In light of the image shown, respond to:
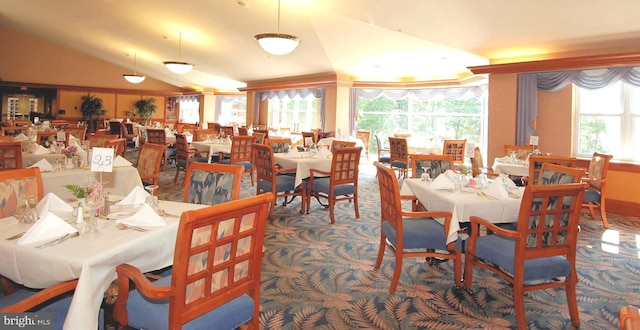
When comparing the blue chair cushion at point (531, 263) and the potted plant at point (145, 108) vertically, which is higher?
the potted plant at point (145, 108)

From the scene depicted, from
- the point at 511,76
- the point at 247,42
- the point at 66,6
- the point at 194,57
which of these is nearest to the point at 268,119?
the point at 194,57

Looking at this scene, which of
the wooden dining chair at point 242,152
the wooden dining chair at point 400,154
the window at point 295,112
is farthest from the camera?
the window at point 295,112

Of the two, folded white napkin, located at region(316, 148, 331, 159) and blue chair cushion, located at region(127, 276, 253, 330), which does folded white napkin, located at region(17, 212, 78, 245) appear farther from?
folded white napkin, located at region(316, 148, 331, 159)

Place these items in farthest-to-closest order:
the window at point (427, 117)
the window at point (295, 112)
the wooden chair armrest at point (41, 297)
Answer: the window at point (295, 112), the window at point (427, 117), the wooden chair armrest at point (41, 297)

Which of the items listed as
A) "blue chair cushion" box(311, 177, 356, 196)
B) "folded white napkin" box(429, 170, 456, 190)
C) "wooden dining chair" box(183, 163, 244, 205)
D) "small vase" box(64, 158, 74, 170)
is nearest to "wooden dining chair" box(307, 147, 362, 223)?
"blue chair cushion" box(311, 177, 356, 196)

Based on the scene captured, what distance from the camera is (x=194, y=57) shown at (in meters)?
11.8

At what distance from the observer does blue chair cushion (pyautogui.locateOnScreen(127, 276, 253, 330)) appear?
5.58ft

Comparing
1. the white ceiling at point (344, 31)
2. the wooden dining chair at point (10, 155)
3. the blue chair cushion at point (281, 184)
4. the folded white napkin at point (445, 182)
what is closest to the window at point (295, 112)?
the white ceiling at point (344, 31)

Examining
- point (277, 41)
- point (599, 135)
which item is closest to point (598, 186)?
point (599, 135)

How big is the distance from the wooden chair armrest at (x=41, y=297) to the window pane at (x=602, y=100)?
778 centimetres

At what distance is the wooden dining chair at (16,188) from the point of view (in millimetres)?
2396

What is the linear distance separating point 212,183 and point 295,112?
1085 centimetres

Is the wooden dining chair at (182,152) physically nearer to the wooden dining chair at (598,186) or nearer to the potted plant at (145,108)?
the wooden dining chair at (598,186)

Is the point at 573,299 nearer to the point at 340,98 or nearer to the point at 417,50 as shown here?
the point at 417,50
